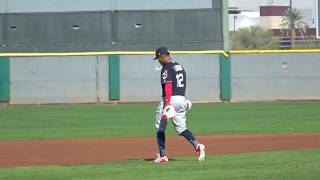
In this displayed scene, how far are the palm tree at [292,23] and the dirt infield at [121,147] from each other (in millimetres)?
61212

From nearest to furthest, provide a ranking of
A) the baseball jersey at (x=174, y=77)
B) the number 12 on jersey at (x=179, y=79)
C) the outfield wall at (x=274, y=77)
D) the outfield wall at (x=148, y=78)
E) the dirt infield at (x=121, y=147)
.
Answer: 1. the baseball jersey at (x=174, y=77)
2. the number 12 on jersey at (x=179, y=79)
3. the dirt infield at (x=121, y=147)
4. the outfield wall at (x=148, y=78)
5. the outfield wall at (x=274, y=77)

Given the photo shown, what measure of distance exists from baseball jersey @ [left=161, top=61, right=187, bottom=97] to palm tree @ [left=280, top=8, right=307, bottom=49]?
66461 millimetres

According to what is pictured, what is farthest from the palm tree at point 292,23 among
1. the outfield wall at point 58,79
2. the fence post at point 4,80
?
the fence post at point 4,80

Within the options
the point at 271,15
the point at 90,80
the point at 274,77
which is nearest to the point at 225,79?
the point at 274,77

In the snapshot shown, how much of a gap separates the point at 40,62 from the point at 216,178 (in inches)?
999

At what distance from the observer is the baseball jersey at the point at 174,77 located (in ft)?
37.0

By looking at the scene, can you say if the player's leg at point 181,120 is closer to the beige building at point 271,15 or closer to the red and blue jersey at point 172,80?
the red and blue jersey at point 172,80

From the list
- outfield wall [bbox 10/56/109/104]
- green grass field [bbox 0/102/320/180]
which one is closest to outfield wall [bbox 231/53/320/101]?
green grass field [bbox 0/102/320/180]

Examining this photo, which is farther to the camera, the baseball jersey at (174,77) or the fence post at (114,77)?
the fence post at (114,77)

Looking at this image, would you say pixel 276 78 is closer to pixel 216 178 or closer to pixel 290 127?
pixel 290 127

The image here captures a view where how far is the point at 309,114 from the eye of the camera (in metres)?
25.1

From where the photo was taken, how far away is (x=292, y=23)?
8219 centimetres

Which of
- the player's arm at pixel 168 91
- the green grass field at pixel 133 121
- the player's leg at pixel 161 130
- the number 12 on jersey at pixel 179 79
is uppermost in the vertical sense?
the number 12 on jersey at pixel 179 79

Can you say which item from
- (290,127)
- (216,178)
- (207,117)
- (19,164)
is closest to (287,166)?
(216,178)
